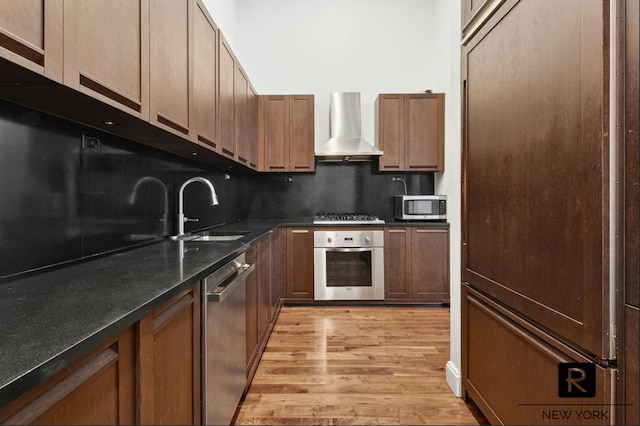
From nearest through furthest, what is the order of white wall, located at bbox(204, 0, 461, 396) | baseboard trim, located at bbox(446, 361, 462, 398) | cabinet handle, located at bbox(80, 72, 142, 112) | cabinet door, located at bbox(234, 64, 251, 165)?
cabinet handle, located at bbox(80, 72, 142, 112) → baseboard trim, located at bbox(446, 361, 462, 398) → cabinet door, located at bbox(234, 64, 251, 165) → white wall, located at bbox(204, 0, 461, 396)

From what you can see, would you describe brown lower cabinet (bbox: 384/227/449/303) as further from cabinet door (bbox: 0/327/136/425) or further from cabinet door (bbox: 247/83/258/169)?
cabinet door (bbox: 0/327/136/425)

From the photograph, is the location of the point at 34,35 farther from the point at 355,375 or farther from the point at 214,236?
the point at 355,375

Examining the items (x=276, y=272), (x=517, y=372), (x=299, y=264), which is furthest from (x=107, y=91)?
(x=299, y=264)

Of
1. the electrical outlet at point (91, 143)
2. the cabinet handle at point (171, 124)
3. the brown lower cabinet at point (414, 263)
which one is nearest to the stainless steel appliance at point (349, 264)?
the brown lower cabinet at point (414, 263)

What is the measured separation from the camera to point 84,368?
2.10 feet

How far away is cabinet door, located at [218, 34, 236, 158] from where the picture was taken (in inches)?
90.4

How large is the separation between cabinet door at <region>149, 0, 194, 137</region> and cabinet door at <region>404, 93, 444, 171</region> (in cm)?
262

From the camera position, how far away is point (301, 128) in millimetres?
3764

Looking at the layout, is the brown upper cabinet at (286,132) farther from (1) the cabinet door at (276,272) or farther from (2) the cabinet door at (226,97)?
(2) the cabinet door at (226,97)

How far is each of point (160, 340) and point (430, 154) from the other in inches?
137

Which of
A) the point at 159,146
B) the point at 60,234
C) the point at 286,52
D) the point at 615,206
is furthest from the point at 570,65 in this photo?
the point at 286,52

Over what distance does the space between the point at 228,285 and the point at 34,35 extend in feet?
3.45

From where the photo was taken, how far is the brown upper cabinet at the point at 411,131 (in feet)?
12.1

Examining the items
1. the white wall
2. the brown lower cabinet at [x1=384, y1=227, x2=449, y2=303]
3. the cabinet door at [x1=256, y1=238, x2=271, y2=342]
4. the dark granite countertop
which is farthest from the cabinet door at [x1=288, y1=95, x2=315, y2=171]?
the dark granite countertop
